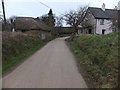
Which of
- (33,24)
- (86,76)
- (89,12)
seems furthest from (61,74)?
(89,12)

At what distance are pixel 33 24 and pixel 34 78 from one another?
143 ft

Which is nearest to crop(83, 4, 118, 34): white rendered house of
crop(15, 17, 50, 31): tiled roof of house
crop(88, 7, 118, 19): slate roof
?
crop(88, 7, 118, 19): slate roof

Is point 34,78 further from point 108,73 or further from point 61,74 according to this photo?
point 108,73

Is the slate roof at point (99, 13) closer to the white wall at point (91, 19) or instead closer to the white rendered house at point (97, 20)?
the white rendered house at point (97, 20)

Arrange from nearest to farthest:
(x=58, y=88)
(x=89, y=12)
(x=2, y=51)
Result: (x=58, y=88), (x=2, y=51), (x=89, y=12)

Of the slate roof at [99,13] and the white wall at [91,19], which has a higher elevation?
the slate roof at [99,13]

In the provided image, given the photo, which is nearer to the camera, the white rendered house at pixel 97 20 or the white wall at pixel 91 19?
the white rendered house at pixel 97 20

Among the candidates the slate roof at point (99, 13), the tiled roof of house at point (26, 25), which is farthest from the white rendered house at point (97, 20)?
the tiled roof of house at point (26, 25)

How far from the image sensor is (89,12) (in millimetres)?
58188

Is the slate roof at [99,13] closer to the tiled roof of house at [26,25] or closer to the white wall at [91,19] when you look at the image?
the white wall at [91,19]

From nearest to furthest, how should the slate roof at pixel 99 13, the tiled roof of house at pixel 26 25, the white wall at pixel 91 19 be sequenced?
the tiled roof of house at pixel 26 25 < the slate roof at pixel 99 13 < the white wall at pixel 91 19

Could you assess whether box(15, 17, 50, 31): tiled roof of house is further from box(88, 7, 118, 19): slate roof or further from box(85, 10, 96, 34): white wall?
box(88, 7, 118, 19): slate roof

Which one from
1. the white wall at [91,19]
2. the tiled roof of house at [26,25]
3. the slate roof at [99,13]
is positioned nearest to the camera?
the tiled roof of house at [26,25]

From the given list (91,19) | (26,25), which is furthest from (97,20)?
(26,25)
